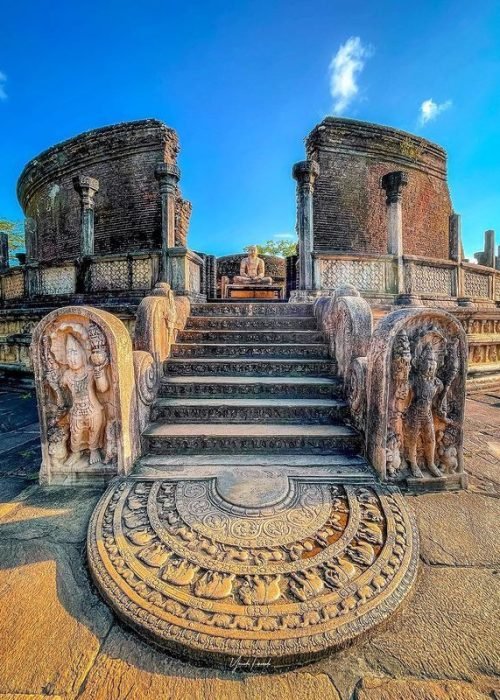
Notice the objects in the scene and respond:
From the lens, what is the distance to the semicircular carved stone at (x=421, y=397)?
2230 millimetres

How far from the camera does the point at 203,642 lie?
1208 mm

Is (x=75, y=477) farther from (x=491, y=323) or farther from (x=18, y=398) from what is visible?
(x=491, y=323)

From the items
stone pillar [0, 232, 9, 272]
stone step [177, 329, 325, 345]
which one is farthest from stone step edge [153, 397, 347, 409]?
stone pillar [0, 232, 9, 272]

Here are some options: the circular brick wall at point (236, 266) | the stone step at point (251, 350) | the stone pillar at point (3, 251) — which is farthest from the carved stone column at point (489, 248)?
the stone pillar at point (3, 251)

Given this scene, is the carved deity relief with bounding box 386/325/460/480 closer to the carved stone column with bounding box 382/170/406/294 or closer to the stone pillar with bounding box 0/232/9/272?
the carved stone column with bounding box 382/170/406/294

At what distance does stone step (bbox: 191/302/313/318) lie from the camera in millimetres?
5039

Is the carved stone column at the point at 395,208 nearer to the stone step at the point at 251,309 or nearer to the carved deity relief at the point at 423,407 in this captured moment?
the stone step at the point at 251,309

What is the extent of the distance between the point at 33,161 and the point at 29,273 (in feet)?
37.3

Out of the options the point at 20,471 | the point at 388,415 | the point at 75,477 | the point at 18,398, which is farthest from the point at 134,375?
the point at 18,398

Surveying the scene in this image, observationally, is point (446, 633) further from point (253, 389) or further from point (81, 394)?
point (81, 394)

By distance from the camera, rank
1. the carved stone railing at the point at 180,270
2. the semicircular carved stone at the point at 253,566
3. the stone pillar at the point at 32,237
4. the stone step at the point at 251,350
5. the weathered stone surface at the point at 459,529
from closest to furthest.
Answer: the semicircular carved stone at the point at 253,566, the weathered stone surface at the point at 459,529, the stone step at the point at 251,350, the carved stone railing at the point at 180,270, the stone pillar at the point at 32,237

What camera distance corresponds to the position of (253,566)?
1.54m

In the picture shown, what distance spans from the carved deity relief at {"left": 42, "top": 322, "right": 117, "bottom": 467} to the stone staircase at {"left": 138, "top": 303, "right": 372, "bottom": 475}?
1.39 ft

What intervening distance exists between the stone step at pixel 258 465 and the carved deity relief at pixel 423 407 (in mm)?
297
